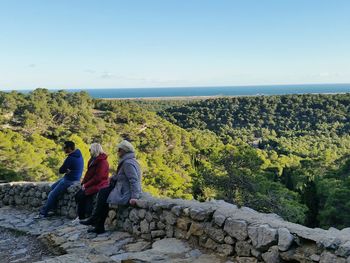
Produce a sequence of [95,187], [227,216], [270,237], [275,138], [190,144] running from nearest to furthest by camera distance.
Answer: [270,237]
[227,216]
[95,187]
[190,144]
[275,138]

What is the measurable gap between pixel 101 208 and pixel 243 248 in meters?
2.29

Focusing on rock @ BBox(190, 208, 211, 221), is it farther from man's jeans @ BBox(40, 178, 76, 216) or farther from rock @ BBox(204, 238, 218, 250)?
man's jeans @ BBox(40, 178, 76, 216)

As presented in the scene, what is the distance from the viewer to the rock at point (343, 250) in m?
2.65

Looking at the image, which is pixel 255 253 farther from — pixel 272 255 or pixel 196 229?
pixel 196 229

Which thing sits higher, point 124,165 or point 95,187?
point 124,165

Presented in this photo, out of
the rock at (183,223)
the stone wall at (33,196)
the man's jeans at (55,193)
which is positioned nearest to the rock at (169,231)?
the rock at (183,223)

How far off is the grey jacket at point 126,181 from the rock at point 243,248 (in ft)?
5.80

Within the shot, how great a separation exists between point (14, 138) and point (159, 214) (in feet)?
56.2

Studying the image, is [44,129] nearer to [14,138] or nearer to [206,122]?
[14,138]

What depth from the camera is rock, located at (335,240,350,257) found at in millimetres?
2646

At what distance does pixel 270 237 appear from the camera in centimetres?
320

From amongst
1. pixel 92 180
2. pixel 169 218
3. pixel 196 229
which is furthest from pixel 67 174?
pixel 196 229

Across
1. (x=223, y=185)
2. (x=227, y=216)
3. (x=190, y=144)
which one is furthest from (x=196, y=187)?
(x=190, y=144)

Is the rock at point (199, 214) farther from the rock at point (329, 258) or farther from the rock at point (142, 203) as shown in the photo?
the rock at point (329, 258)
